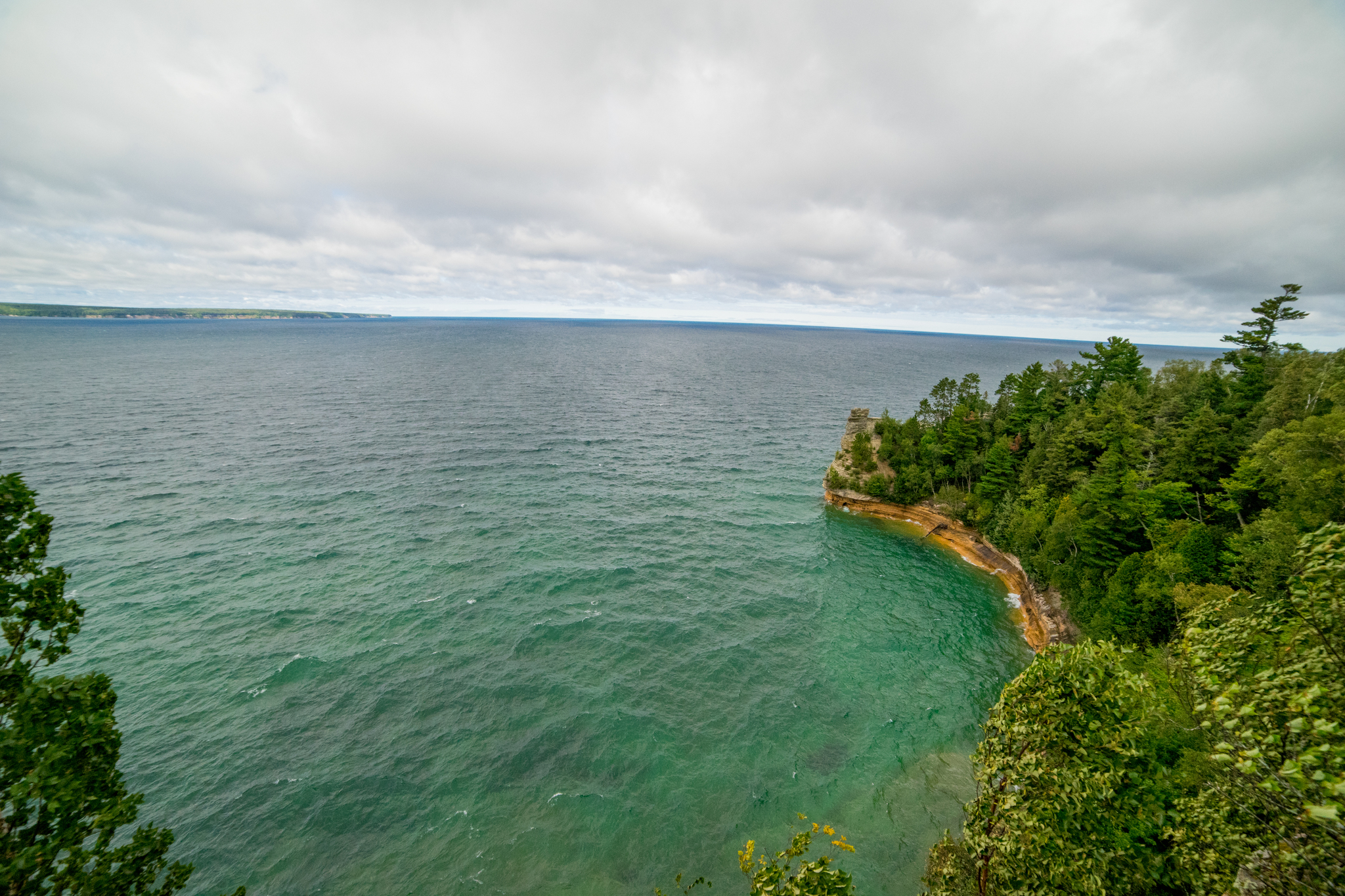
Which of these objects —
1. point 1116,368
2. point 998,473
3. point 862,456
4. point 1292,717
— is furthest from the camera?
point 862,456

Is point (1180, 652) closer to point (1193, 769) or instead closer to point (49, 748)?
point (1193, 769)

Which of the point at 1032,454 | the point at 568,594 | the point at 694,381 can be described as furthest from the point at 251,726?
the point at 694,381

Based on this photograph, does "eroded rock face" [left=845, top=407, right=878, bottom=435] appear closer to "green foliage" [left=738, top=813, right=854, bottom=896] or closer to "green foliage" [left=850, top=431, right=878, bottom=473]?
"green foliage" [left=850, top=431, right=878, bottom=473]

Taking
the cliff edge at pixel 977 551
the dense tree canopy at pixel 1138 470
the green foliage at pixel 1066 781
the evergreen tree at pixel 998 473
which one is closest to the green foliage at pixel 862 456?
the dense tree canopy at pixel 1138 470

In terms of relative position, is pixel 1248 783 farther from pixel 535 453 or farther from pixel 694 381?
pixel 694 381

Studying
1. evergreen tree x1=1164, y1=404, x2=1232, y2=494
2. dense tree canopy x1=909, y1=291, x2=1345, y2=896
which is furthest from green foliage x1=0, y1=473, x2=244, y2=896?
evergreen tree x1=1164, y1=404, x2=1232, y2=494

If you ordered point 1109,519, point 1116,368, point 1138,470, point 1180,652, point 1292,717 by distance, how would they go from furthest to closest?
1. point 1116,368
2. point 1138,470
3. point 1109,519
4. point 1180,652
5. point 1292,717

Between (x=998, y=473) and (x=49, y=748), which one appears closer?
(x=49, y=748)

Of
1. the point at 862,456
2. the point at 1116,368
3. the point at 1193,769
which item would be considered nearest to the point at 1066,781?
the point at 1193,769
